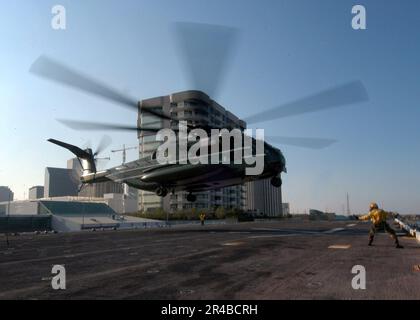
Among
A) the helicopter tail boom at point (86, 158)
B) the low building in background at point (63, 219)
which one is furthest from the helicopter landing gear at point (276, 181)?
the low building in background at point (63, 219)

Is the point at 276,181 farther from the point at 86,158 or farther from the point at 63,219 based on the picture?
the point at 63,219

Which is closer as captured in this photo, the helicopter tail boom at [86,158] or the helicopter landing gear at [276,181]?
the helicopter landing gear at [276,181]

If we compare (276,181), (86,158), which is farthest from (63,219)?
(276,181)

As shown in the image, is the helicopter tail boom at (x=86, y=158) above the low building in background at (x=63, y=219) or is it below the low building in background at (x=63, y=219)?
above

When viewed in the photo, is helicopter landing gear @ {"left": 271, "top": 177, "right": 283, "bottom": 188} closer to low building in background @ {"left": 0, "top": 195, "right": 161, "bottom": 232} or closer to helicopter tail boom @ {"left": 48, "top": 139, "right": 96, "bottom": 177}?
helicopter tail boom @ {"left": 48, "top": 139, "right": 96, "bottom": 177}

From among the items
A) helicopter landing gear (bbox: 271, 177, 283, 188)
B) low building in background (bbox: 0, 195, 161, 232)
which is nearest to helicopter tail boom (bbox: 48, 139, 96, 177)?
low building in background (bbox: 0, 195, 161, 232)

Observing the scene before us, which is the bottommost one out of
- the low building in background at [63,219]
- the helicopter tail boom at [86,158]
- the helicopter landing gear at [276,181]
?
the low building in background at [63,219]

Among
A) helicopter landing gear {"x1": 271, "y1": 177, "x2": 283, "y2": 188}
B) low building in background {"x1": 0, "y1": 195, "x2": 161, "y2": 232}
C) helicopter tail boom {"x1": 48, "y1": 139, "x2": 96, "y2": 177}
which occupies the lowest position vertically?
low building in background {"x1": 0, "y1": 195, "x2": 161, "y2": 232}

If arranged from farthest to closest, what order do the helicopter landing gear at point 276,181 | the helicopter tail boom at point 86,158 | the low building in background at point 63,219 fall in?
the low building in background at point 63,219, the helicopter tail boom at point 86,158, the helicopter landing gear at point 276,181

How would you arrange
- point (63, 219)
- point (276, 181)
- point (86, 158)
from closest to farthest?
point (276, 181) < point (86, 158) < point (63, 219)

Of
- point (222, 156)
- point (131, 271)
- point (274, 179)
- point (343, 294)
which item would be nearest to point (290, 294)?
point (343, 294)

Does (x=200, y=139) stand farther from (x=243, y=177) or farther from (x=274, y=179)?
(x=274, y=179)

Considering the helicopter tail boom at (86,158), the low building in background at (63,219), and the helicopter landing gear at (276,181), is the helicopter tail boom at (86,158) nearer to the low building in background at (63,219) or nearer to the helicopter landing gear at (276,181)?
the low building in background at (63,219)
